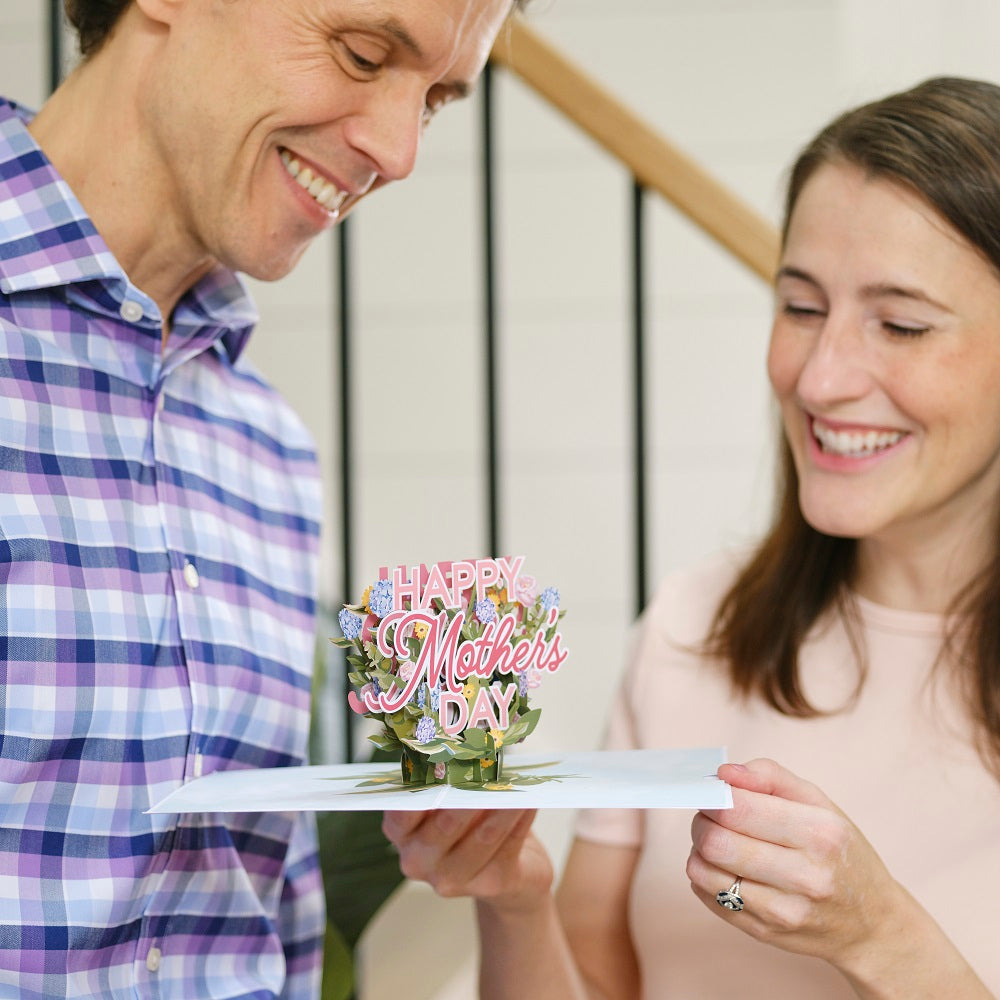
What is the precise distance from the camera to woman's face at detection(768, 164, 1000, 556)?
1.28 m

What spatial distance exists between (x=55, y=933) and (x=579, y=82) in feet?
3.99

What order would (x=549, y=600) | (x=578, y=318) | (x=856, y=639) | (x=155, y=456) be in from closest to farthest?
(x=549, y=600) → (x=155, y=456) → (x=856, y=639) → (x=578, y=318)

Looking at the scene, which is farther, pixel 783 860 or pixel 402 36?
pixel 402 36

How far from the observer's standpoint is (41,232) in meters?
1.12

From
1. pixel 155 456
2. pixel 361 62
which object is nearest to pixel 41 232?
pixel 155 456

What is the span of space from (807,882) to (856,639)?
1.72 feet

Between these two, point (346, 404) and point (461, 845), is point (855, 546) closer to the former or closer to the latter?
point (461, 845)

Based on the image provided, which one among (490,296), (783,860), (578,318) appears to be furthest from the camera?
(578,318)

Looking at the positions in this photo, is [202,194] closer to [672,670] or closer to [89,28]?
[89,28]

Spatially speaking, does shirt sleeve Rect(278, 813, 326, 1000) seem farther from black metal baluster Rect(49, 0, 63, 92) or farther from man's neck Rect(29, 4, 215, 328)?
black metal baluster Rect(49, 0, 63, 92)

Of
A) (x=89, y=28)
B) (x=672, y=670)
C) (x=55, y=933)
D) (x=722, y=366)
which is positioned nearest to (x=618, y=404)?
(x=722, y=366)

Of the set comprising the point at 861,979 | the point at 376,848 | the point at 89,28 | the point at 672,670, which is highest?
the point at 89,28

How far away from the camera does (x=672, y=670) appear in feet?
4.83

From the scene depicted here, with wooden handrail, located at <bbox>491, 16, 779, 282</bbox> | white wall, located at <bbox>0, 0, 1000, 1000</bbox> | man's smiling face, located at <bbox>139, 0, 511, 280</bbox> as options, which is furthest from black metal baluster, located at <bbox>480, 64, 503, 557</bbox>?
white wall, located at <bbox>0, 0, 1000, 1000</bbox>
